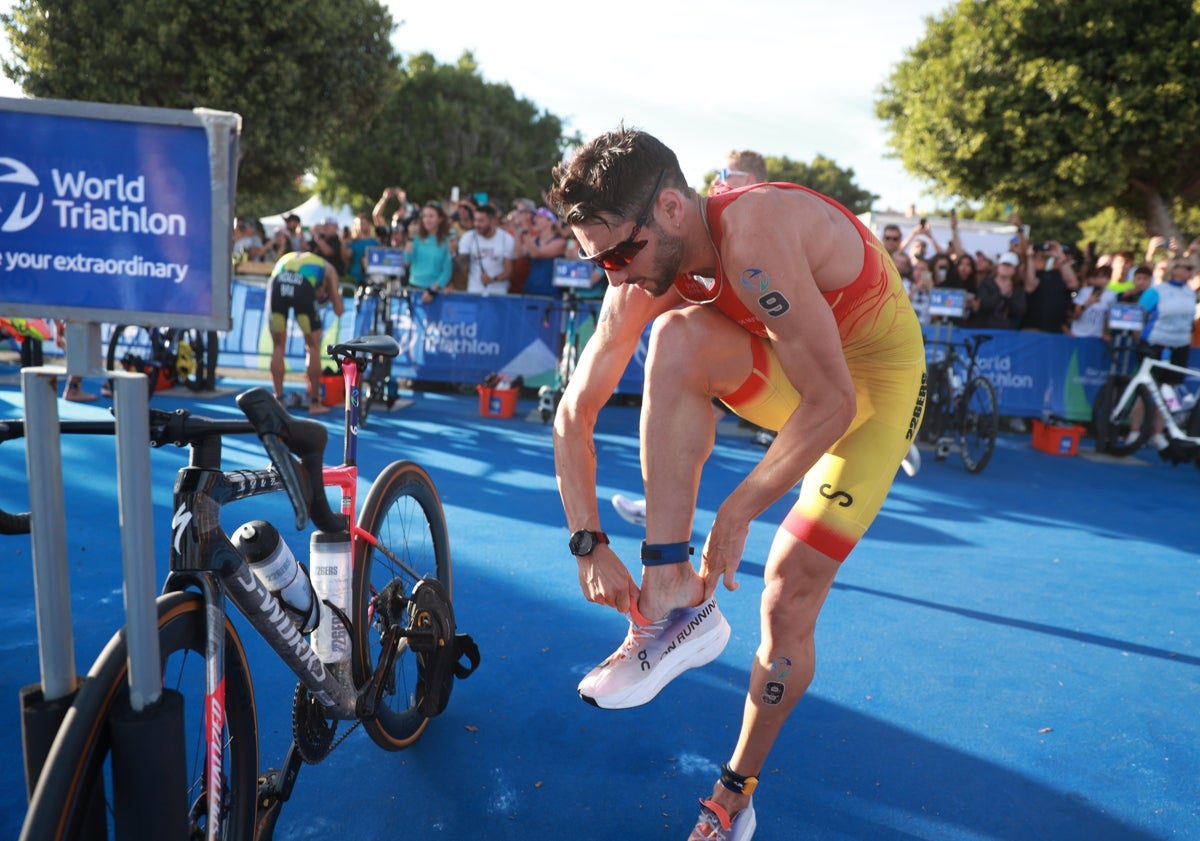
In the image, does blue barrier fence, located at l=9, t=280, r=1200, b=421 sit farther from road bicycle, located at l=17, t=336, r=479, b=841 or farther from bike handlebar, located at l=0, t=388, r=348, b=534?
bike handlebar, located at l=0, t=388, r=348, b=534

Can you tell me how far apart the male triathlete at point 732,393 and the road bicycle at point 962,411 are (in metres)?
6.10

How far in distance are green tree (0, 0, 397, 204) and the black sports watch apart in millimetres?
17172

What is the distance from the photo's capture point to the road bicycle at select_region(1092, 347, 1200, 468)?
8648 millimetres

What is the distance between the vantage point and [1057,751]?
2965 millimetres

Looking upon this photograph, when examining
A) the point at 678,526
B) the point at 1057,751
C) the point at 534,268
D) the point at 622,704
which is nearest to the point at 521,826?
the point at 622,704

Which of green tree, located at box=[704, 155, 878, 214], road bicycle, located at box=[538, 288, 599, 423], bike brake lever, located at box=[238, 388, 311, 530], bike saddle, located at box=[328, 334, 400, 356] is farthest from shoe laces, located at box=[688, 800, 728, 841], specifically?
green tree, located at box=[704, 155, 878, 214]

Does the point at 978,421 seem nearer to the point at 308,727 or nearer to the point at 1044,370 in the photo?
the point at 1044,370

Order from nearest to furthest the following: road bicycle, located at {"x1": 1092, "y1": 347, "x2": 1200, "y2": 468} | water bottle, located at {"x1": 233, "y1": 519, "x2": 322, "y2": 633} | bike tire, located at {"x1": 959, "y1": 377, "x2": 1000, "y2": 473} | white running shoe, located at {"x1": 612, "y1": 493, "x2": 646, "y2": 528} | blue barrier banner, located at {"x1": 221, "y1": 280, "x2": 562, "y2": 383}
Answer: water bottle, located at {"x1": 233, "y1": 519, "x2": 322, "y2": 633}, white running shoe, located at {"x1": 612, "y1": 493, "x2": 646, "y2": 528}, bike tire, located at {"x1": 959, "y1": 377, "x2": 1000, "y2": 473}, road bicycle, located at {"x1": 1092, "y1": 347, "x2": 1200, "y2": 468}, blue barrier banner, located at {"x1": 221, "y1": 280, "x2": 562, "y2": 383}

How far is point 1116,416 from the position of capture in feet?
30.5

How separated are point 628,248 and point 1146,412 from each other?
9218 millimetres

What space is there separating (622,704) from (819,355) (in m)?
1.06

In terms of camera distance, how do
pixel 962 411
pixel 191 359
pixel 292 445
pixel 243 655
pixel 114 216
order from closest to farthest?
1. pixel 114 216
2. pixel 292 445
3. pixel 243 655
4. pixel 962 411
5. pixel 191 359

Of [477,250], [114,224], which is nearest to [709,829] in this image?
[114,224]

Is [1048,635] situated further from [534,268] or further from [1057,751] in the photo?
[534,268]
